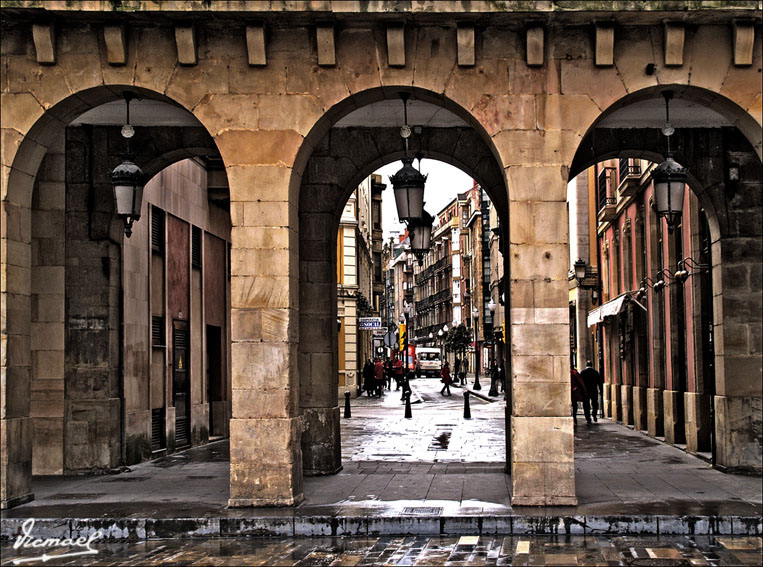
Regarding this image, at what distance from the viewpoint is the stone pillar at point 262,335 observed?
1206 cm

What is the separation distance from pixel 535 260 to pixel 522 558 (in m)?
3.71

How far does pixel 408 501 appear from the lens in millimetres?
12375

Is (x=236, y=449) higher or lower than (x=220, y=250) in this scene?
lower

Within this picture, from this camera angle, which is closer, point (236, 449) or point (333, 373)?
point (236, 449)

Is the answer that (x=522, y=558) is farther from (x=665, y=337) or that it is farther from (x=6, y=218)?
(x=665, y=337)

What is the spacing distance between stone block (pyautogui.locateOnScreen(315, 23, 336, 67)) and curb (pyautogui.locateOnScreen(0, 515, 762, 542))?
5.15 m

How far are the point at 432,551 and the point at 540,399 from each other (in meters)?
2.61

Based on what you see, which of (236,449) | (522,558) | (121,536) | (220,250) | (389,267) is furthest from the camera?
(389,267)

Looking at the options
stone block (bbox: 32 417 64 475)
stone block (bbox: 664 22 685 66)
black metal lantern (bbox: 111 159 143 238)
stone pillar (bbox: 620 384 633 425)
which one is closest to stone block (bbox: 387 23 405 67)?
stone block (bbox: 664 22 685 66)

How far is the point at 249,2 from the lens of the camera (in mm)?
11742

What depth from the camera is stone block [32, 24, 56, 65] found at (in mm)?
12031

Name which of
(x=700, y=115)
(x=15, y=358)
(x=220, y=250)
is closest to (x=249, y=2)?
(x=15, y=358)

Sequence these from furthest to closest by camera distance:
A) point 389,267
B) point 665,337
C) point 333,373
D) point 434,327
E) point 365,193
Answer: point 389,267 → point 434,327 → point 365,193 → point 665,337 → point 333,373

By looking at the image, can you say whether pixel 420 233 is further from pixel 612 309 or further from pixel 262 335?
pixel 612 309
